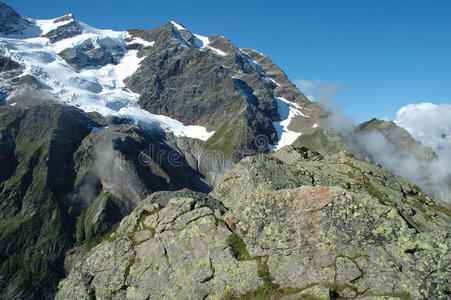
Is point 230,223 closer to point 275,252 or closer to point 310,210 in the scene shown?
point 275,252

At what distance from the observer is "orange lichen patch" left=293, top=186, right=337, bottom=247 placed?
13883 mm

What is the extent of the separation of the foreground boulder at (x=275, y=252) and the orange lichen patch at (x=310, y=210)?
0.04m

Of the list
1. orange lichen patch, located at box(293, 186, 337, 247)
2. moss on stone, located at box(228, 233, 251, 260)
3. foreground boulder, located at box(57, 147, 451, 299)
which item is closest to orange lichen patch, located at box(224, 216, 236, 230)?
foreground boulder, located at box(57, 147, 451, 299)

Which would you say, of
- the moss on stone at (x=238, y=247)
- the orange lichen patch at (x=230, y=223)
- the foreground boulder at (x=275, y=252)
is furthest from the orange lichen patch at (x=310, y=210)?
the orange lichen patch at (x=230, y=223)

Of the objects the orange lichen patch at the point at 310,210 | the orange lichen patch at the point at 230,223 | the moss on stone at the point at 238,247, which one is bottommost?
the moss on stone at the point at 238,247

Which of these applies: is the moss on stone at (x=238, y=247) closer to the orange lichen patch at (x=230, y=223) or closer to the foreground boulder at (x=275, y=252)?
the foreground boulder at (x=275, y=252)

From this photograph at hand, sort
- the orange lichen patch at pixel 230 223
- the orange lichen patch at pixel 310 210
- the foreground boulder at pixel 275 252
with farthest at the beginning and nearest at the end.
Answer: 1. the orange lichen patch at pixel 230 223
2. the orange lichen patch at pixel 310 210
3. the foreground boulder at pixel 275 252

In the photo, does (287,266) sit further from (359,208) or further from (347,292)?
(359,208)

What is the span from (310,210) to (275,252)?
2521mm

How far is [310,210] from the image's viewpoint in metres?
14.4

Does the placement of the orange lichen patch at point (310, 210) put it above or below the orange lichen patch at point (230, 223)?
above

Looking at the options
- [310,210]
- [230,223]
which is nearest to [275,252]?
[310,210]

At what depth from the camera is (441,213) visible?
2262 cm

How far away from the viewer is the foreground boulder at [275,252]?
472 inches
